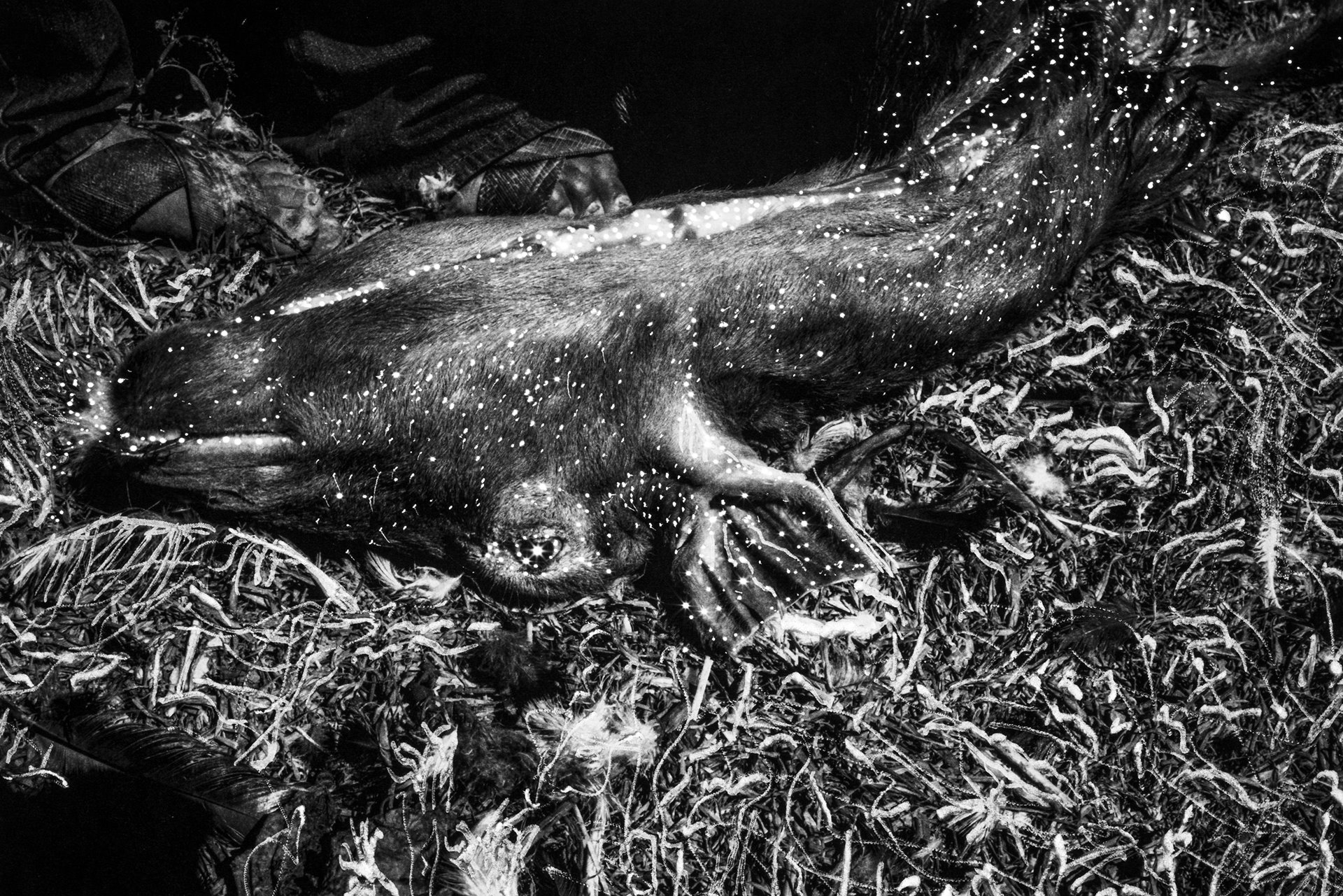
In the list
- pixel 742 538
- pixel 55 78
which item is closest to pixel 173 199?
pixel 55 78

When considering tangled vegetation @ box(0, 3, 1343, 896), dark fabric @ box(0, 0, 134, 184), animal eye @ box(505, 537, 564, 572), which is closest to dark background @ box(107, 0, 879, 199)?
dark fabric @ box(0, 0, 134, 184)

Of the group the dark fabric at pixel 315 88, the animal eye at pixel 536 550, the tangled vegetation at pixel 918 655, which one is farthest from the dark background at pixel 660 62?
the animal eye at pixel 536 550

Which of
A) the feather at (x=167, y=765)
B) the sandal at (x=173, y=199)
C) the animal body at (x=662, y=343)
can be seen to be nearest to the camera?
the animal body at (x=662, y=343)

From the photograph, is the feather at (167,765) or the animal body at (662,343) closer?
the animal body at (662,343)

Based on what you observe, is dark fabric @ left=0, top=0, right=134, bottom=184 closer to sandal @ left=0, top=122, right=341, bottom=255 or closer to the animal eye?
sandal @ left=0, top=122, right=341, bottom=255

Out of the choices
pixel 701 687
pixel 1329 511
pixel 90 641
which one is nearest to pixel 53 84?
pixel 90 641

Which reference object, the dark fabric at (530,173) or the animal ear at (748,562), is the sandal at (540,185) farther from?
the animal ear at (748,562)

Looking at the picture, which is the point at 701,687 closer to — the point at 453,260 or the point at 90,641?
the point at 453,260
